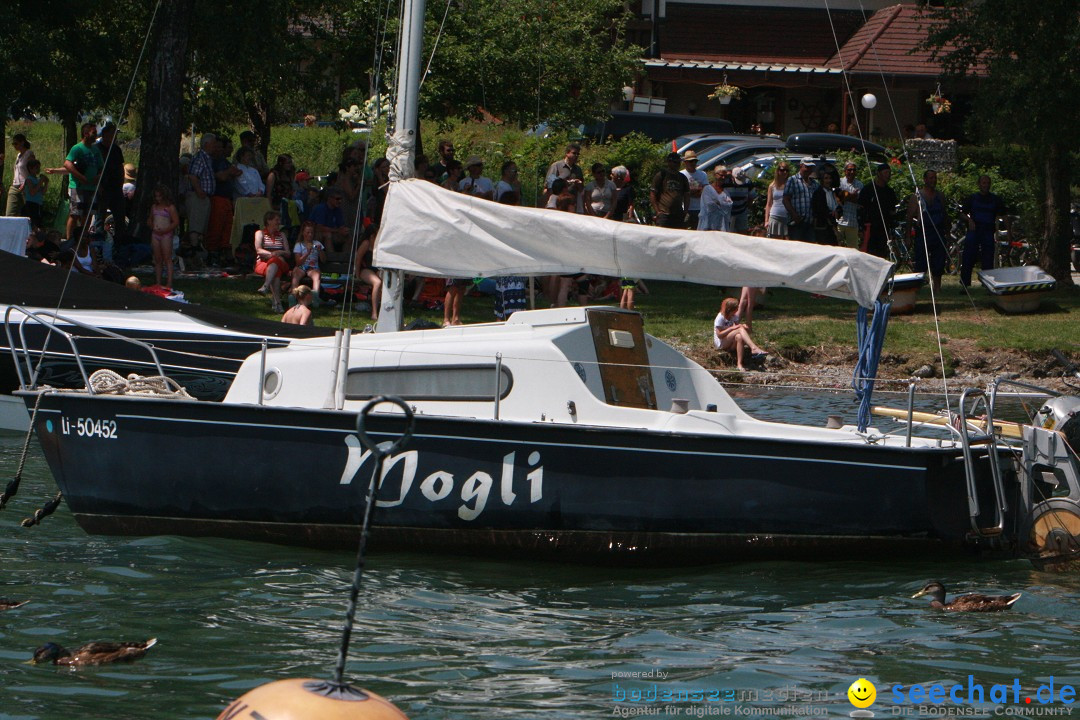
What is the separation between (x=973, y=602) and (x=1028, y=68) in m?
13.4

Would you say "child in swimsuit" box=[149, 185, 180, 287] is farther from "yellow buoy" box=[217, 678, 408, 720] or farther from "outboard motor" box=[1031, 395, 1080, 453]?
"yellow buoy" box=[217, 678, 408, 720]

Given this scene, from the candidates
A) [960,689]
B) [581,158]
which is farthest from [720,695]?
[581,158]

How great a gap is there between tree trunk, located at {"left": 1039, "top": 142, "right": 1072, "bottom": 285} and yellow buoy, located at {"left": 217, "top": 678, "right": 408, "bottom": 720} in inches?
754

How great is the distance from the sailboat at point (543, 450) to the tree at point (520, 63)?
53.6ft

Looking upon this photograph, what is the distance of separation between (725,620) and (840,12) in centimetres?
3441

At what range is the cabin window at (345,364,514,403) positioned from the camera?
10.4m

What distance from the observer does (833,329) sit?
19156mm

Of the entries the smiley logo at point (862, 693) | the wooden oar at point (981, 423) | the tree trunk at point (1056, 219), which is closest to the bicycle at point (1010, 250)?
the tree trunk at point (1056, 219)

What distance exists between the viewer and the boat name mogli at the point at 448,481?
1009cm

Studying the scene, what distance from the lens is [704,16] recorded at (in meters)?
40.0

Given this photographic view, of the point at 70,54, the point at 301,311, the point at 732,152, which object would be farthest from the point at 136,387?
the point at 732,152

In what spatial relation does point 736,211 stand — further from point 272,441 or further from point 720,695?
point 720,695

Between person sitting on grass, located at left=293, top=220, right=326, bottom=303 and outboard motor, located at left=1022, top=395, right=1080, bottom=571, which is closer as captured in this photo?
outboard motor, located at left=1022, top=395, right=1080, bottom=571

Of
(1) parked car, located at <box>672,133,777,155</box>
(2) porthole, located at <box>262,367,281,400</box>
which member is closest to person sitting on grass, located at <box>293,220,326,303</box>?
(2) porthole, located at <box>262,367,281,400</box>
